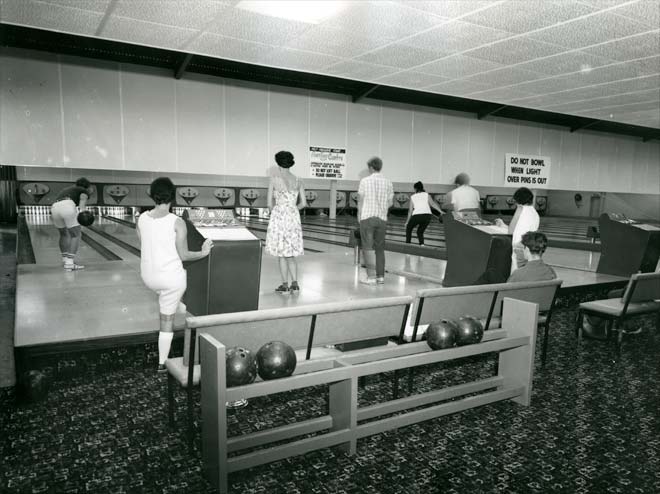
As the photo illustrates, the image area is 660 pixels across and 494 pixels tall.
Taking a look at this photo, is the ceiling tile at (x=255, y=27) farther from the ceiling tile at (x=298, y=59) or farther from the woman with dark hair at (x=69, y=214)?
the woman with dark hair at (x=69, y=214)

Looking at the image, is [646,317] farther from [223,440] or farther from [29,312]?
[29,312]

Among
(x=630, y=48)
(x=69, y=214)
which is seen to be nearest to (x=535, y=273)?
(x=630, y=48)

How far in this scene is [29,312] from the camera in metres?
3.92

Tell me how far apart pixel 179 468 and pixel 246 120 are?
8.23 meters

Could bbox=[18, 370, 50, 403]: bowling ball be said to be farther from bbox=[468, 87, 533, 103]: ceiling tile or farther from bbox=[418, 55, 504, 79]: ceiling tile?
bbox=[468, 87, 533, 103]: ceiling tile

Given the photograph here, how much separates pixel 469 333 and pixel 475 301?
55cm

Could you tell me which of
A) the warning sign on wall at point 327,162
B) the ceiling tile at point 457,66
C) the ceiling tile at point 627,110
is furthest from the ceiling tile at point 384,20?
the warning sign on wall at point 327,162

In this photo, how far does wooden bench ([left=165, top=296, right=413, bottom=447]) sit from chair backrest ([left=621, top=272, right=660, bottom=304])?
2.06 metres

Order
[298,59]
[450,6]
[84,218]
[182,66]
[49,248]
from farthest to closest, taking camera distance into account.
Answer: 1. [182,66]
2. [49,248]
3. [298,59]
4. [84,218]
5. [450,6]

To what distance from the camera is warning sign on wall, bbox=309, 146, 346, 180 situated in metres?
10.2

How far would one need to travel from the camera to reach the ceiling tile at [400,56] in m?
5.14

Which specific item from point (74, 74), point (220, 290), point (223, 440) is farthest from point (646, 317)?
point (74, 74)

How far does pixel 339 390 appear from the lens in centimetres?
245

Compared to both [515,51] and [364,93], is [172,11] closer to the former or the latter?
[515,51]
